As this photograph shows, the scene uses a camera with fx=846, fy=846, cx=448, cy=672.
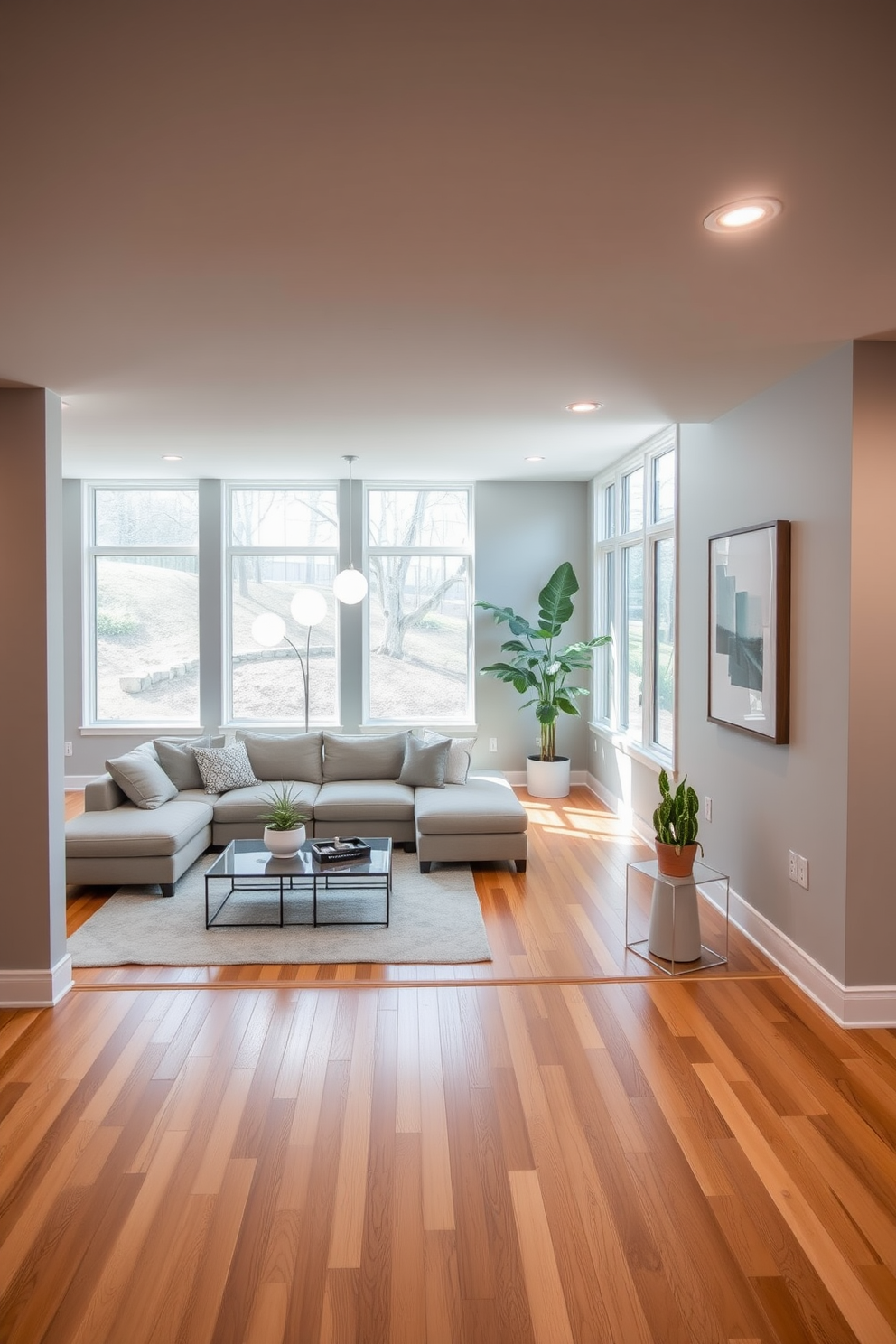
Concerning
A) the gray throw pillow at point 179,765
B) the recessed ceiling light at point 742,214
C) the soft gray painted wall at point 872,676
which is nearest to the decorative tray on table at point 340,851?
the gray throw pillow at point 179,765

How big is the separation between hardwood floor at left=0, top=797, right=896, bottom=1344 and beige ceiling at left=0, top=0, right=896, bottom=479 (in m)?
2.47

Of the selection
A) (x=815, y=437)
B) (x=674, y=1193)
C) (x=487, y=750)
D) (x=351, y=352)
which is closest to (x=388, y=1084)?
(x=674, y=1193)

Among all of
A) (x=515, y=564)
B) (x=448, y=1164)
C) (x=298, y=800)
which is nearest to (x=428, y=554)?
(x=515, y=564)

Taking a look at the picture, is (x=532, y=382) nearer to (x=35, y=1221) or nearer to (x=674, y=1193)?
(x=674, y=1193)

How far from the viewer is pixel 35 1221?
2.14 m

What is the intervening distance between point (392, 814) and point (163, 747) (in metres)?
1.64

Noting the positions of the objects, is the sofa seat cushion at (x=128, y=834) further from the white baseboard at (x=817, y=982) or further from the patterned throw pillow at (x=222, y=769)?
the white baseboard at (x=817, y=982)

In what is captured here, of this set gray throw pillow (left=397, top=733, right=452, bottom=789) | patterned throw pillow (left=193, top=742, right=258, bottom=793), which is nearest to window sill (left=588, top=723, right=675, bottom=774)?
gray throw pillow (left=397, top=733, right=452, bottom=789)

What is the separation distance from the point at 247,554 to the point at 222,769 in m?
2.27

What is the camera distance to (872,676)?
3.10 meters

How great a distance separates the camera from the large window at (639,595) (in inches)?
212

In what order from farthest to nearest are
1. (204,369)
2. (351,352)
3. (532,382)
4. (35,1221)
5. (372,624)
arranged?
(372,624) → (532,382) → (204,369) → (351,352) → (35,1221)

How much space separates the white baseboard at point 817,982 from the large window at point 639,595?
1.33 meters

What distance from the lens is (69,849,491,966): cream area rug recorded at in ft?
12.6
